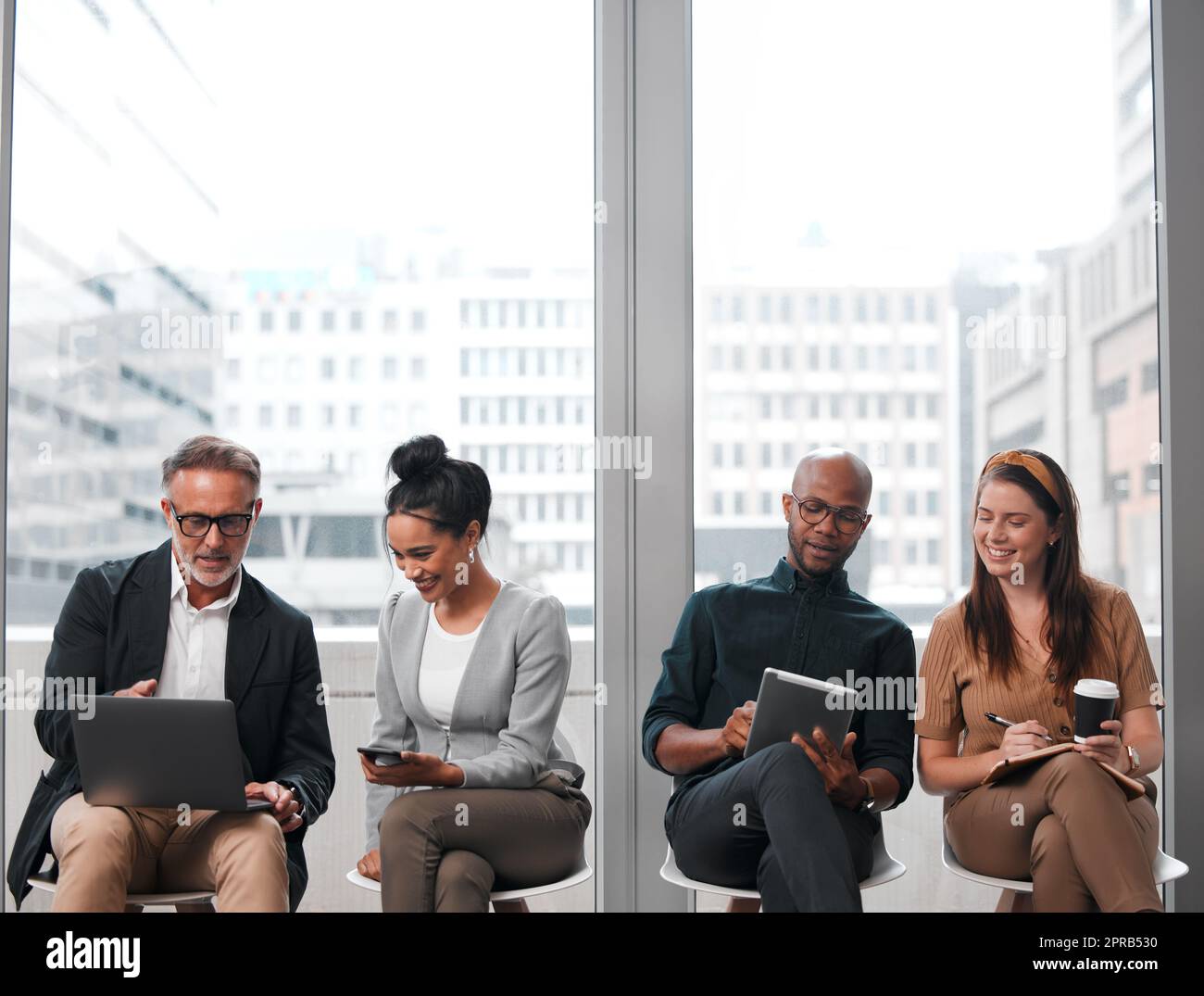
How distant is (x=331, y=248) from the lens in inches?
113

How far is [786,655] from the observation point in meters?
2.41

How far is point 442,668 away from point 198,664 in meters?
0.54

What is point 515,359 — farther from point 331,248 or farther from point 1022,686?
point 1022,686

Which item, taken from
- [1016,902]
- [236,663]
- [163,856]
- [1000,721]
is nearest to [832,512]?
[1000,721]

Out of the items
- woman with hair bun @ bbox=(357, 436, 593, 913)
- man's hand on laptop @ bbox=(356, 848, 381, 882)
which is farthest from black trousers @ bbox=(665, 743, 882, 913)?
man's hand on laptop @ bbox=(356, 848, 381, 882)

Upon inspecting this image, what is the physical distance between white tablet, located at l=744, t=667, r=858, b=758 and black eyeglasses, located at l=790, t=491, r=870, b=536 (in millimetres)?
442

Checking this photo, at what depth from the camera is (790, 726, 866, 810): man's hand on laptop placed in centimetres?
215

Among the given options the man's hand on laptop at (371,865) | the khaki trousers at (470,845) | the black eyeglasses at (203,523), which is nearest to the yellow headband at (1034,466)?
the khaki trousers at (470,845)

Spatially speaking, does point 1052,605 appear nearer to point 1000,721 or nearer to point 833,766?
point 1000,721

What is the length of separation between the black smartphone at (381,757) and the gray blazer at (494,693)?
0.66ft

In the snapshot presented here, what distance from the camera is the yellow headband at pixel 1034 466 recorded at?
242cm

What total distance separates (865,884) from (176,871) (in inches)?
55.0

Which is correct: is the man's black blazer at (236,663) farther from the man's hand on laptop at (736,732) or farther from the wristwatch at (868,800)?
the wristwatch at (868,800)
